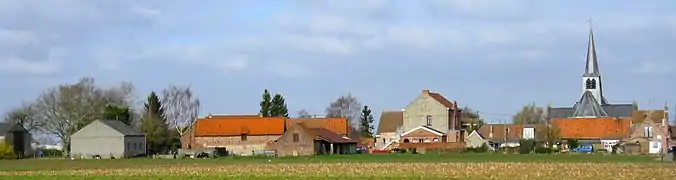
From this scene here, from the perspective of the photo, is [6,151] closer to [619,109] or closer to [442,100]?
[442,100]

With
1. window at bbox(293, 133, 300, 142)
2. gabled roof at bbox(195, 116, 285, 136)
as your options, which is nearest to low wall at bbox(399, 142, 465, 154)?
window at bbox(293, 133, 300, 142)

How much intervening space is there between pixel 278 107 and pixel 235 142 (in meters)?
28.2

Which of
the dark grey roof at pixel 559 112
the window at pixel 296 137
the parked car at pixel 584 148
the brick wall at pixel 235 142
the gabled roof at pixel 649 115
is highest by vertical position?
the dark grey roof at pixel 559 112

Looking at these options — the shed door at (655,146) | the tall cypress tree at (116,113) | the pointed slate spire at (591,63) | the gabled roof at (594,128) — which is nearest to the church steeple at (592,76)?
the pointed slate spire at (591,63)

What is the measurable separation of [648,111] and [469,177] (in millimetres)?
76562

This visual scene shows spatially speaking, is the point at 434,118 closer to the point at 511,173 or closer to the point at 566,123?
the point at 566,123

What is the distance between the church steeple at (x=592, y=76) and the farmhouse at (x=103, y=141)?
2919 inches

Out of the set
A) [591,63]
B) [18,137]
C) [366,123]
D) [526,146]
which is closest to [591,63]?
[591,63]

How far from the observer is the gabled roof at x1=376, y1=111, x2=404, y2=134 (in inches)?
5005

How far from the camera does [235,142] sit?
4353 inches

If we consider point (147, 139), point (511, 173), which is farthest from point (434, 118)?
point (511, 173)

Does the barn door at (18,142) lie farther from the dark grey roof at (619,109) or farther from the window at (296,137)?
the dark grey roof at (619,109)

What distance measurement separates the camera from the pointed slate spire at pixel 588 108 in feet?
441

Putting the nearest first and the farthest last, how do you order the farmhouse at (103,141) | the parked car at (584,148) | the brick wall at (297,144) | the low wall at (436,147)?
1. the brick wall at (297,144)
2. the low wall at (436,147)
3. the parked car at (584,148)
4. the farmhouse at (103,141)
